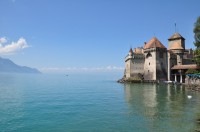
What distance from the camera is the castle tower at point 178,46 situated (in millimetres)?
82625

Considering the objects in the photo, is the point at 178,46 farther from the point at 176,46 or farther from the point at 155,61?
the point at 155,61

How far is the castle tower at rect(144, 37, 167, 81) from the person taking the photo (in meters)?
81.1

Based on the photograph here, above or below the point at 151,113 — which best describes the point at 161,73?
above

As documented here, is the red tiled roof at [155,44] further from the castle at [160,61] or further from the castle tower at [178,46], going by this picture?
the castle tower at [178,46]

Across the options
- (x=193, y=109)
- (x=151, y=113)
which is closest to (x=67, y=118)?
(x=151, y=113)

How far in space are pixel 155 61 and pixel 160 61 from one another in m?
1.92

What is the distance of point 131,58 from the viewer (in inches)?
3381

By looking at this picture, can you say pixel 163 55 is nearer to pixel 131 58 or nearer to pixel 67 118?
pixel 131 58

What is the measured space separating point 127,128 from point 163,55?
62603 mm

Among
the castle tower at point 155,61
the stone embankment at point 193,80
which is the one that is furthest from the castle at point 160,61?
the stone embankment at point 193,80

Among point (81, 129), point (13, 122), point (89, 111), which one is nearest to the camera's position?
point (81, 129)

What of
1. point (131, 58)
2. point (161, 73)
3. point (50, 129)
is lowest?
point (50, 129)

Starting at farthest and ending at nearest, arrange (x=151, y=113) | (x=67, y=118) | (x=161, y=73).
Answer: (x=161, y=73) → (x=151, y=113) → (x=67, y=118)

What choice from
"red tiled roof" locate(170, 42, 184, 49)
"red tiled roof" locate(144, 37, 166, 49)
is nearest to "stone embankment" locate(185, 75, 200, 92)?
"red tiled roof" locate(170, 42, 184, 49)
